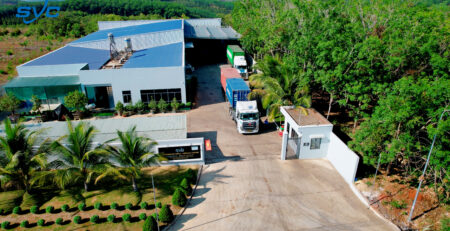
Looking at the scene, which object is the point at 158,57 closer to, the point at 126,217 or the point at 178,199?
the point at 178,199

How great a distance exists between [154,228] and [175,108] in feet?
62.7

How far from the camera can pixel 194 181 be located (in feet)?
68.0

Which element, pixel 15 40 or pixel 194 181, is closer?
pixel 194 181

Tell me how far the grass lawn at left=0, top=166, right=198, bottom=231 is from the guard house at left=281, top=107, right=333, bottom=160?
9.16 metres

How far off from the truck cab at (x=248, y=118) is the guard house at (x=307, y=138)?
384 centimetres

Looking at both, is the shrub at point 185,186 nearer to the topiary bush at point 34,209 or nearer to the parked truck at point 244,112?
the topiary bush at point 34,209

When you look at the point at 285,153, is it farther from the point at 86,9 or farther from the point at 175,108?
the point at 86,9

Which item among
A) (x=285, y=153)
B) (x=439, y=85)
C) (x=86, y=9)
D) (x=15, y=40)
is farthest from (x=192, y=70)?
(x=86, y=9)

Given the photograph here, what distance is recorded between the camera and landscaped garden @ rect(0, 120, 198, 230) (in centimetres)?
1705

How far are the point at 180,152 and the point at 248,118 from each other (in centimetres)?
818

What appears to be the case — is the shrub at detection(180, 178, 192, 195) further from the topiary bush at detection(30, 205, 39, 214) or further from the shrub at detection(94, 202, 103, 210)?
the topiary bush at detection(30, 205, 39, 214)

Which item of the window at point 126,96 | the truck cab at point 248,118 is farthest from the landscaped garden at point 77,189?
the window at point 126,96

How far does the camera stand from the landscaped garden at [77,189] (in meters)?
17.0

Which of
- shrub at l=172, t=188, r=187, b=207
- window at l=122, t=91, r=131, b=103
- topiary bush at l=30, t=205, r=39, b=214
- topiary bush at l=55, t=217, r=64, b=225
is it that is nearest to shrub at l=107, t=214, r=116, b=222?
topiary bush at l=55, t=217, r=64, b=225
